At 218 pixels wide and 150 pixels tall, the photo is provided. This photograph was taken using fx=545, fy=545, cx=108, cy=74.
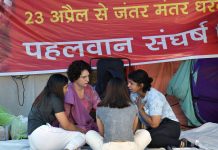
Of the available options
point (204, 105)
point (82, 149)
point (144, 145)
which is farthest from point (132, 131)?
point (204, 105)

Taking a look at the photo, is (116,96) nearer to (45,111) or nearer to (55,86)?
(55,86)

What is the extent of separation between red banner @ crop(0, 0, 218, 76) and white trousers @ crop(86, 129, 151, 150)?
69.5 inches

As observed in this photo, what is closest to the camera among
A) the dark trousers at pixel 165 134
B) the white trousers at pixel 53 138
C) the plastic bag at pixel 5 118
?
the white trousers at pixel 53 138

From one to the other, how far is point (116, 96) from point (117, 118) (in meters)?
0.20

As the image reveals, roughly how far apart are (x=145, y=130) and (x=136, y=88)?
44 centimetres

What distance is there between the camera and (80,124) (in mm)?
5602

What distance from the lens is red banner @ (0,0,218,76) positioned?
6699 millimetres

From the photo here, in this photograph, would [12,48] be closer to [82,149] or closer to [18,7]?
[18,7]

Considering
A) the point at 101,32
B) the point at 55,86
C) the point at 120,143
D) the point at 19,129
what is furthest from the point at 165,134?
the point at 101,32

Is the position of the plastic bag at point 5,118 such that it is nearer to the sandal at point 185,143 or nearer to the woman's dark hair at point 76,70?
the woman's dark hair at point 76,70

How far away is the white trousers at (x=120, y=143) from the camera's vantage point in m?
4.81

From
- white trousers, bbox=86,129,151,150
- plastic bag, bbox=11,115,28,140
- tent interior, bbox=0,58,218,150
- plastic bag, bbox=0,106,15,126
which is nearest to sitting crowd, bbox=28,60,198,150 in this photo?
white trousers, bbox=86,129,151,150

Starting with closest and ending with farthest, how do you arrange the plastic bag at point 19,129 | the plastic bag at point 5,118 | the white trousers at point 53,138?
1. the white trousers at point 53,138
2. the plastic bag at point 19,129
3. the plastic bag at point 5,118

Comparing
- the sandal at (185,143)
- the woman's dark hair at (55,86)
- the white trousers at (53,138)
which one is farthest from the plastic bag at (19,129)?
the sandal at (185,143)
